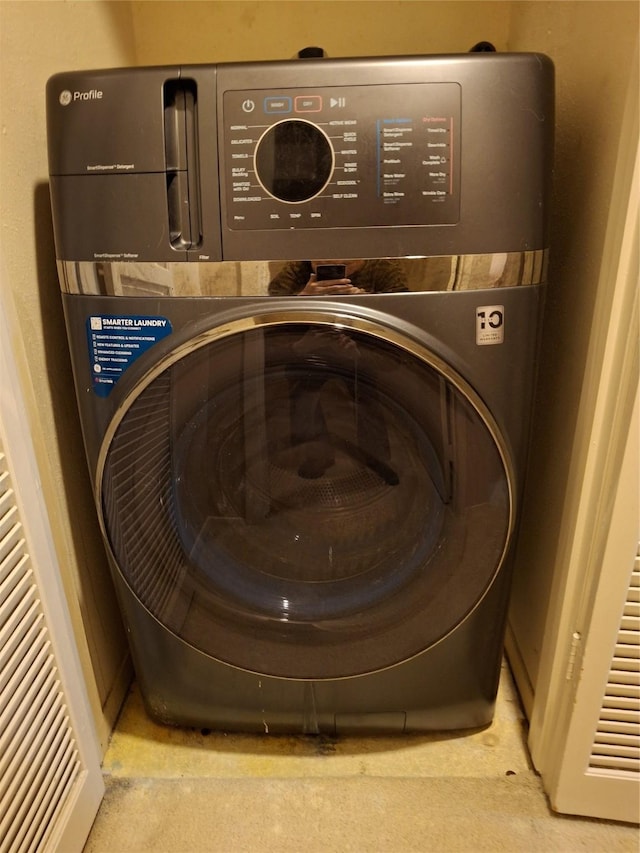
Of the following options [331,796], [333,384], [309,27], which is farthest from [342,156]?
[331,796]

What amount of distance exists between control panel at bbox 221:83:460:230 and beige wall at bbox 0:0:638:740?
22cm

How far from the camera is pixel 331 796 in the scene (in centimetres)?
95

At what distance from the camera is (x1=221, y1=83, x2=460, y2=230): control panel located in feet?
2.26

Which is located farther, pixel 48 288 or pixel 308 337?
pixel 48 288

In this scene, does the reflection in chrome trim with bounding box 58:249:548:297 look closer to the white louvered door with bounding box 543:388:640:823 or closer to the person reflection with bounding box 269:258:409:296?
the person reflection with bounding box 269:258:409:296

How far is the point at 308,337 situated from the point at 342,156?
21 cm

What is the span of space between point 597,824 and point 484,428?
0.62 meters

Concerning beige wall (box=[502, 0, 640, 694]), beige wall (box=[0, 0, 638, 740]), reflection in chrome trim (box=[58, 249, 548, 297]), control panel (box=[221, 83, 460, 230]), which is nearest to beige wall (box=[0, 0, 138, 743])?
beige wall (box=[0, 0, 638, 740])

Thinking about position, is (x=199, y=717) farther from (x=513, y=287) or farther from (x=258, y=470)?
(x=513, y=287)

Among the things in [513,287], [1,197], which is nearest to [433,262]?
[513,287]

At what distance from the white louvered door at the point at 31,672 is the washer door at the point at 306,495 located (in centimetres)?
11

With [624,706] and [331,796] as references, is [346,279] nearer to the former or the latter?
[624,706]

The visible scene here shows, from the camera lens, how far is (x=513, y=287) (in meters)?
0.73

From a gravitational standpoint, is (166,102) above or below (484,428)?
above
